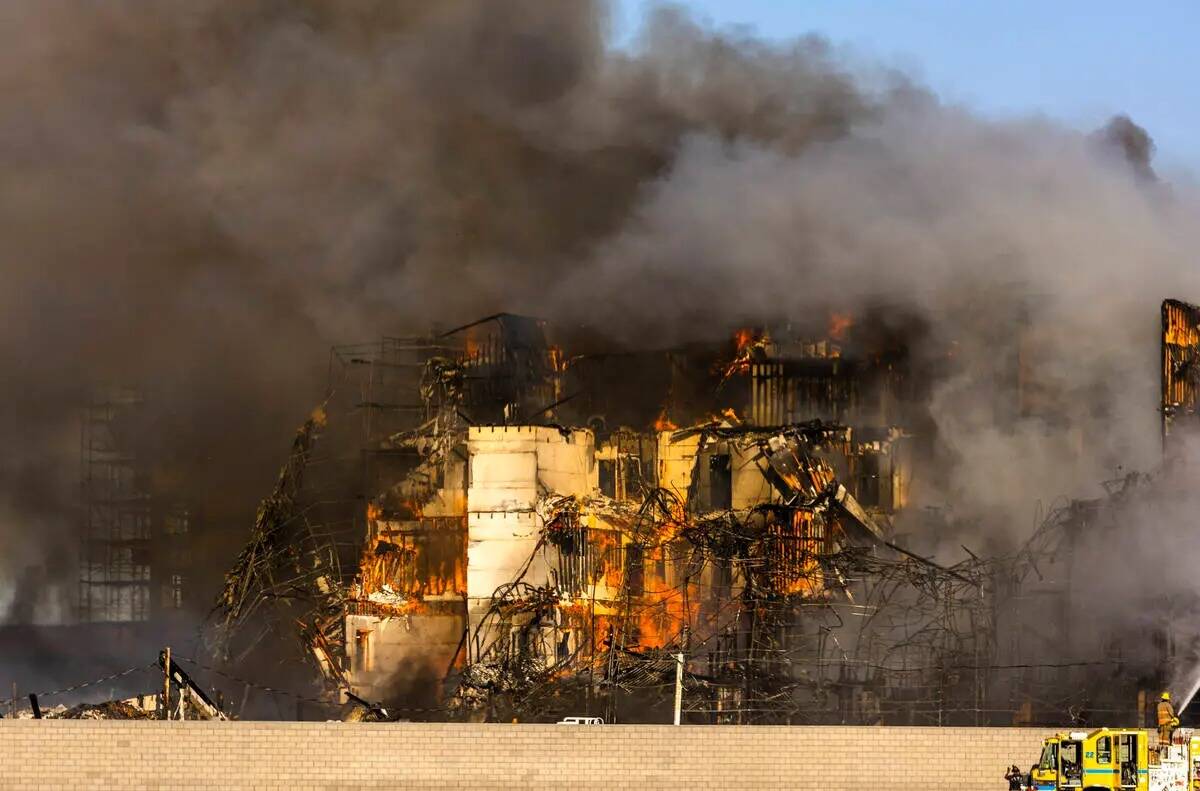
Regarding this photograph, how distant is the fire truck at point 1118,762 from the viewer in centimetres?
2459

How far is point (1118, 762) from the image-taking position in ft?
82.2

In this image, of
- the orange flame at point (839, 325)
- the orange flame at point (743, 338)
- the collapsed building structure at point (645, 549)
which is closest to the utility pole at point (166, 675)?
the collapsed building structure at point (645, 549)

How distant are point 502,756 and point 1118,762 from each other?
759 centimetres

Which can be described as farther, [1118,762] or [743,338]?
[743,338]

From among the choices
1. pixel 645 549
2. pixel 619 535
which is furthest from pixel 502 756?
pixel 619 535

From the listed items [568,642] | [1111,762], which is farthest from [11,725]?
[1111,762]

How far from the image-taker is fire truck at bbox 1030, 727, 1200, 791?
24.6m

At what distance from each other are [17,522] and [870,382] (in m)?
19.8

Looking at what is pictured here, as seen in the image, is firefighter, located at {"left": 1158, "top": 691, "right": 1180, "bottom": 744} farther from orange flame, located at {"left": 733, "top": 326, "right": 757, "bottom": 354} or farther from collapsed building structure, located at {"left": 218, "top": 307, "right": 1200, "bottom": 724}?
orange flame, located at {"left": 733, "top": 326, "right": 757, "bottom": 354}

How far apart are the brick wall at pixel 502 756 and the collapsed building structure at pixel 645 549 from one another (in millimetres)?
3726

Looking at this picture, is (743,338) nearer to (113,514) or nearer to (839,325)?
(839,325)

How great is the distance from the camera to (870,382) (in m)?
39.6

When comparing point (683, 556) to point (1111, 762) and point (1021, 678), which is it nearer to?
point (1021, 678)

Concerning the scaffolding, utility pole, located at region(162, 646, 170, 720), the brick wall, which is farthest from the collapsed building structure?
the scaffolding
